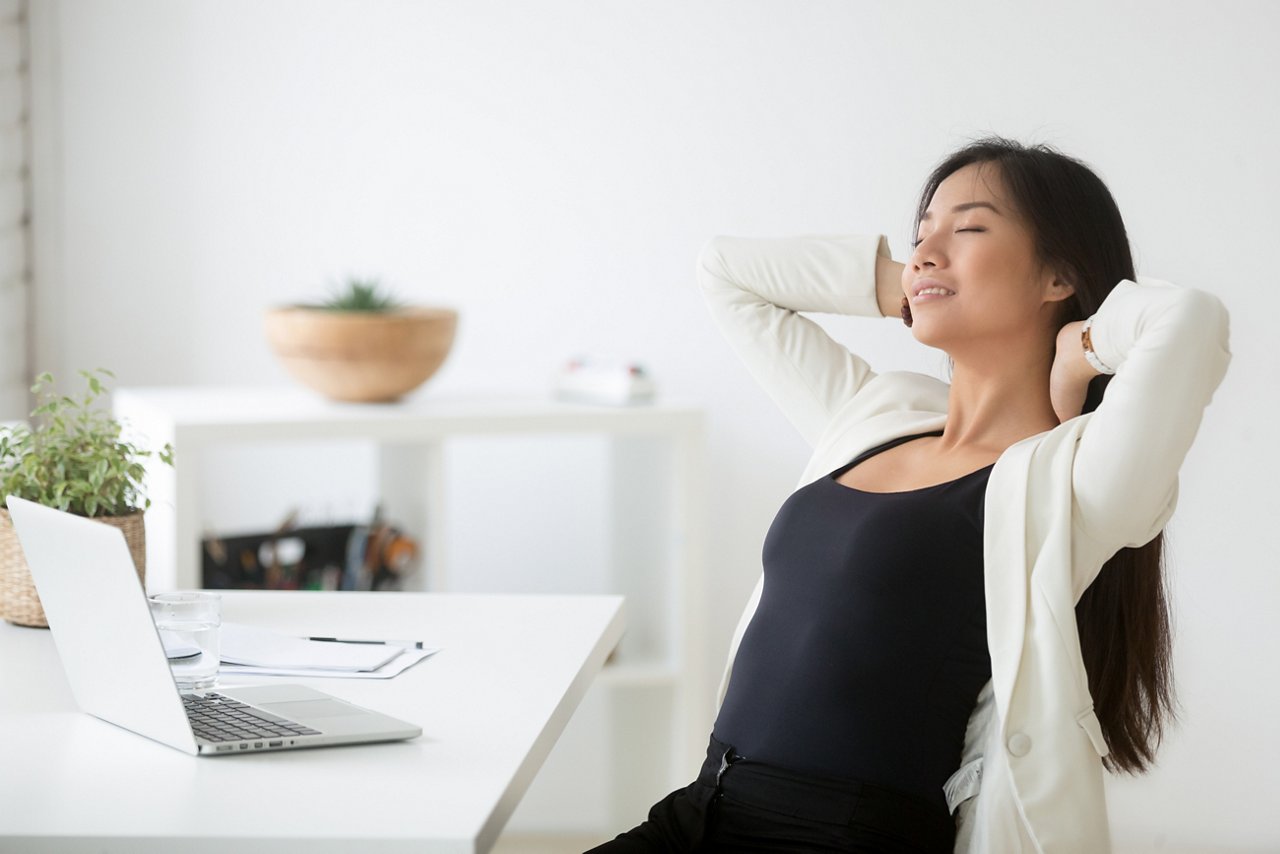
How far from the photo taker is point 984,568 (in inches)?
57.9

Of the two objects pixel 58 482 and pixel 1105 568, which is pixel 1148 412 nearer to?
pixel 1105 568

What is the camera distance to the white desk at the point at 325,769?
3.28 feet

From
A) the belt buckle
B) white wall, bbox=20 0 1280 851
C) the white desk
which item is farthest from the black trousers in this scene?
white wall, bbox=20 0 1280 851

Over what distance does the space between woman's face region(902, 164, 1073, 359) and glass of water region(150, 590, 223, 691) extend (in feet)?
2.79

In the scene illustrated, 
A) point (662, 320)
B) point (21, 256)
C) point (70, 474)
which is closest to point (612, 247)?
point (662, 320)

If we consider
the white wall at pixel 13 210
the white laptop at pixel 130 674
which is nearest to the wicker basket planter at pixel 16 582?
the white laptop at pixel 130 674

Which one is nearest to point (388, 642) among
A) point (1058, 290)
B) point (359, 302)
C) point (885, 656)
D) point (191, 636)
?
point (191, 636)

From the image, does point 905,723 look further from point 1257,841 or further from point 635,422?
point 1257,841

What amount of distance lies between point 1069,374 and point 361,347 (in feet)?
5.08

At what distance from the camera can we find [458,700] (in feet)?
4.45

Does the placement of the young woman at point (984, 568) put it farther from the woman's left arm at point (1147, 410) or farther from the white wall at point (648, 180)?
the white wall at point (648, 180)

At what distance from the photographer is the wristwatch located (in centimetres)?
151

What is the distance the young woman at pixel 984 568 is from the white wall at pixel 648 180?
56.0 inches

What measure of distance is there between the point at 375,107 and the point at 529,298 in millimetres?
560
